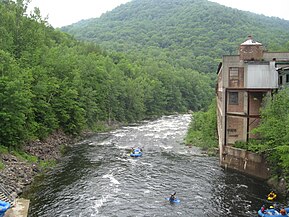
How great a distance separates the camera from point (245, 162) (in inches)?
1398

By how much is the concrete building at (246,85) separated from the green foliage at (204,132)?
11209 millimetres

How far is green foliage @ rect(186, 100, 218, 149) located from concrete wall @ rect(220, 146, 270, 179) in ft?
36.3

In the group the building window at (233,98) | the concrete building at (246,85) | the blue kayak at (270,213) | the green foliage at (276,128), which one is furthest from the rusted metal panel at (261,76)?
the blue kayak at (270,213)

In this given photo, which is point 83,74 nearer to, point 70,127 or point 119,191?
point 70,127

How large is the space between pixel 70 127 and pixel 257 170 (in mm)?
31948

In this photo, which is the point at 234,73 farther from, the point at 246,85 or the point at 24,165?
the point at 24,165

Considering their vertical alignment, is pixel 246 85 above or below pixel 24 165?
above

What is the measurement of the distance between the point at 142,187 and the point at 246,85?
16.7m

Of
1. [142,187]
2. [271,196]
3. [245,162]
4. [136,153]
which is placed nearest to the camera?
[271,196]

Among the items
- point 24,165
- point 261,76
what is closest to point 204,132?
point 261,76

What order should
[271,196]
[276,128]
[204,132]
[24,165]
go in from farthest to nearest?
[204,132], [24,165], [276,128], [271,196]

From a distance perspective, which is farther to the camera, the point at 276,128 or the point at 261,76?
the point at 261,76

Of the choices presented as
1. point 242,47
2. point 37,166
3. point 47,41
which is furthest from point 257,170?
point 47,41

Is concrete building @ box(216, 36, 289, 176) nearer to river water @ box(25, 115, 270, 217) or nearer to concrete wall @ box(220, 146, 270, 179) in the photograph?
concrete wall @ box(220, 146, 270, 179)
